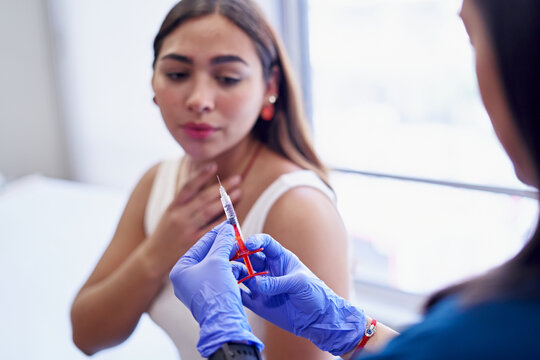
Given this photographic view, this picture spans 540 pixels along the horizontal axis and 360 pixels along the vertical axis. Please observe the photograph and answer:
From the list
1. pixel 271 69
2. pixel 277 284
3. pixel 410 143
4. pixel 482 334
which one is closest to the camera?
pixel 482 334

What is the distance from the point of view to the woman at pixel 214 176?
1.04 m

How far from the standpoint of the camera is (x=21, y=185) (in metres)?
2.46

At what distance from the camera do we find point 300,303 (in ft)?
2.69

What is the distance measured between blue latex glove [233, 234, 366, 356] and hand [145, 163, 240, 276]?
0.94ft

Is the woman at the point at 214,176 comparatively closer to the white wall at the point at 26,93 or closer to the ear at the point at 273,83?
the ear at the point at 273,83

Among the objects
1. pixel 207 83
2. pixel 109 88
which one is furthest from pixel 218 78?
pixel 109 88

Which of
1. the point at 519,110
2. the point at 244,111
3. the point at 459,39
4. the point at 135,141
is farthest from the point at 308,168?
the point at 135,141

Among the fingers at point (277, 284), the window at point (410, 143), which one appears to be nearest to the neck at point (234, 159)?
the fingers at point (277, 284)

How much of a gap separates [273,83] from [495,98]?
731 millimetres

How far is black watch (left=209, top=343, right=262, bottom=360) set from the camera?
0.68 meters

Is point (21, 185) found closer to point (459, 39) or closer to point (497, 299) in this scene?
point (459, 39)

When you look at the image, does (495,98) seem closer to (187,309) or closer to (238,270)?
(238,270)

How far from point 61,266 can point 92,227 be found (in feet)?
0.92

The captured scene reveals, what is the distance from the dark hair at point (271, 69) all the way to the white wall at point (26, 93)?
5.76ft
